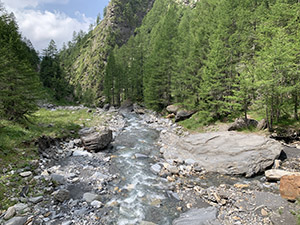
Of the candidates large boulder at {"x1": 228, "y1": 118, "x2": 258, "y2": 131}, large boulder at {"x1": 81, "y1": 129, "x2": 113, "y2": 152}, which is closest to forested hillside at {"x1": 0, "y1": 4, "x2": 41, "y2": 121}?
large boulder at {"x1": 81, "y1": 129, "x2": 113, "y2": 152}

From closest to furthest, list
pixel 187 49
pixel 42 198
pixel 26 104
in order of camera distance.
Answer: pixel 42 198 < pixel 26 104 < pixel 187 49

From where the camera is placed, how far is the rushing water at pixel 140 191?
7.78 metres

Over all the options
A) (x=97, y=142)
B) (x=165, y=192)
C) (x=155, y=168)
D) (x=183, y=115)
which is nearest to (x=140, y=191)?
(x=165, y=192)

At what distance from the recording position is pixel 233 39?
811 inches

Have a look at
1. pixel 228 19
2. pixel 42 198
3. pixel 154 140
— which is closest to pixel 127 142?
pixel 154 140

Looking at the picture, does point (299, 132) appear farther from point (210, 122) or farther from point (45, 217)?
point (45, 217)

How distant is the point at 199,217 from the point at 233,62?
68.7 feet

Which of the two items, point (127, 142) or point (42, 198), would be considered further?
point (127, 142)

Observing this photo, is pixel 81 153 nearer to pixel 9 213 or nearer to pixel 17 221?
pixel 9 213

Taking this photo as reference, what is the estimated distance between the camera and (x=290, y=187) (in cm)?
761

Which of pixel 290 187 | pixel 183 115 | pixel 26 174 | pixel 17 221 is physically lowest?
pixel 290 187

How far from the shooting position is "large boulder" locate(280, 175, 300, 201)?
7348 millimetres

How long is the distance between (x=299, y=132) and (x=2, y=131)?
26.6 metres

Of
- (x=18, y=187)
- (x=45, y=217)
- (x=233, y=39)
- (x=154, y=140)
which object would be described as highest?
(x=233, y=39)
